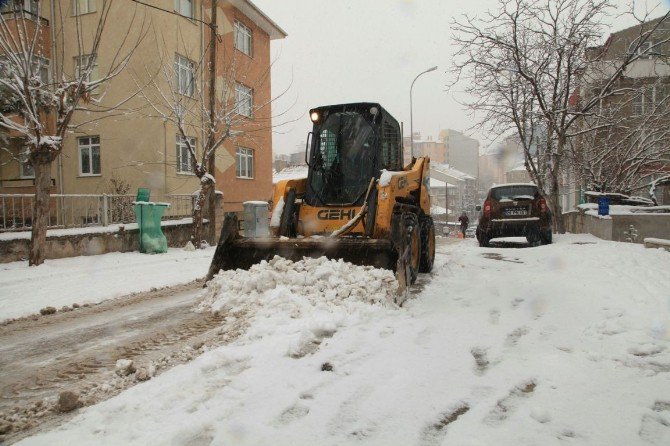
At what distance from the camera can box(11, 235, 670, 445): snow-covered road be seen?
2365 millimetres

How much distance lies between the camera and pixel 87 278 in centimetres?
781

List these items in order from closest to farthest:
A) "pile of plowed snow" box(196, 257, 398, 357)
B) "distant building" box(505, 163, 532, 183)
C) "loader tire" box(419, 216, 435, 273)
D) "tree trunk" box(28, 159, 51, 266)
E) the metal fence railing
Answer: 1. "pile of plowed snow" box(196, 257, 398, 357)
2. "loader tire" box(419, 216, 435, 273)
3. "tree trunk" box(28, 159, 51, 266)
4. the metal fence railing
5. "distant building" box(505, 163, 532, 183)

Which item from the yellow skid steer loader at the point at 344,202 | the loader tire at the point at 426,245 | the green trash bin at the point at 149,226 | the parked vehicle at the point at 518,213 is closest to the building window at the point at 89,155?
the green trash bin at the point at 149,226

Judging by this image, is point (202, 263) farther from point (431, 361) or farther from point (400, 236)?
point (431, 361)

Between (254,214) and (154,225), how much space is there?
15.9ft

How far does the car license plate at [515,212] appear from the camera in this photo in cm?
1117

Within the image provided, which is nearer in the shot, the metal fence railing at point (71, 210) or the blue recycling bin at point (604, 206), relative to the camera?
the metal fence railing at point (71, 210)

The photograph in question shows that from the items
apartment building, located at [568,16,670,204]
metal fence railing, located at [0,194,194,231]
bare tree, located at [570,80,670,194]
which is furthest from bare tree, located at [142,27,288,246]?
bare tree, located at [570,80,670,194]

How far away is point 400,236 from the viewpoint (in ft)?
17.4

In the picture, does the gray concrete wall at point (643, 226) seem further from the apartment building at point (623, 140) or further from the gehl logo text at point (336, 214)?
the gehl logo text at point (336, 214)

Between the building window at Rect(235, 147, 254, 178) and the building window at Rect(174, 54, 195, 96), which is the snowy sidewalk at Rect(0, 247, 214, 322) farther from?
the building window at Rect(235, 147, 254, 178)

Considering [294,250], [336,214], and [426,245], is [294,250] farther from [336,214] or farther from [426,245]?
[426,245]

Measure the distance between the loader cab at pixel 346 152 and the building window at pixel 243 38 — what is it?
49.2ft

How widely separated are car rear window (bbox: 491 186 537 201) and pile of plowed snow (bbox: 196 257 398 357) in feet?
24.6
